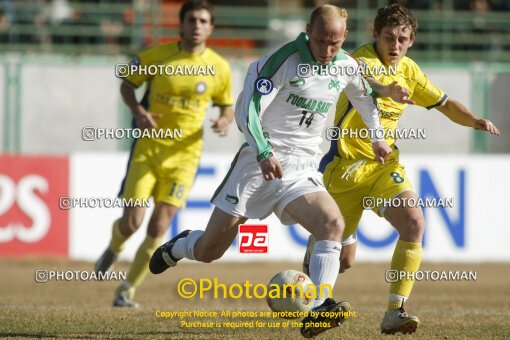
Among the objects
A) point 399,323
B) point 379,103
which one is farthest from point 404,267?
point 379,103

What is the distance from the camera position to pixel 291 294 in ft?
23.1

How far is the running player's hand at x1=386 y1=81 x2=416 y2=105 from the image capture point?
7.56m

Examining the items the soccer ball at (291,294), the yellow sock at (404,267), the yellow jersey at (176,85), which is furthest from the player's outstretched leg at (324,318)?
the yellow jersey at (176,85)

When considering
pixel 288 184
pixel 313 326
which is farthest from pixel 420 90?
pixel 313 326

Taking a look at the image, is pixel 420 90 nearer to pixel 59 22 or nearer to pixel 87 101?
→ pixel 87 101

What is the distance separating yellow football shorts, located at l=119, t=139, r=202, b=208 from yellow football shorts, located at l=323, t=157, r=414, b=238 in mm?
2339

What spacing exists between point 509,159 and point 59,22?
911 cm

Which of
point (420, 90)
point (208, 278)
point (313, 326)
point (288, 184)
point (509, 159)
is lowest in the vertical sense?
point (208, 278)

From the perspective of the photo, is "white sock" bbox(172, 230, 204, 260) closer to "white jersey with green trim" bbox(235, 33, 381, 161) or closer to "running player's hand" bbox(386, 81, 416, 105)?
"white jersey with green trim" bbox(235, 33, 381, 161)

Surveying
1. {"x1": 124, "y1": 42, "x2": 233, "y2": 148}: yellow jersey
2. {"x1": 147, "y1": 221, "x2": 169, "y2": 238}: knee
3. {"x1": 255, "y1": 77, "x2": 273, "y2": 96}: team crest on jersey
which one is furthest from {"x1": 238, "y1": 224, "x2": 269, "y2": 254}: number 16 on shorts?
{"x1": 124, "y1": 42, "x2": 233, "y2": 148}: yellow jersey

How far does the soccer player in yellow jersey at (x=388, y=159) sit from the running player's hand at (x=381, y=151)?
36 cm

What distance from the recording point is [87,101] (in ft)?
57.7

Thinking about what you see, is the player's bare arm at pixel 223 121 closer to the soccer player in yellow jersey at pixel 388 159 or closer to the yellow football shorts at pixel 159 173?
the yellow football shorts at pixel 159 173

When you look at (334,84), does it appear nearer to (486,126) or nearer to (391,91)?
(391,91)
